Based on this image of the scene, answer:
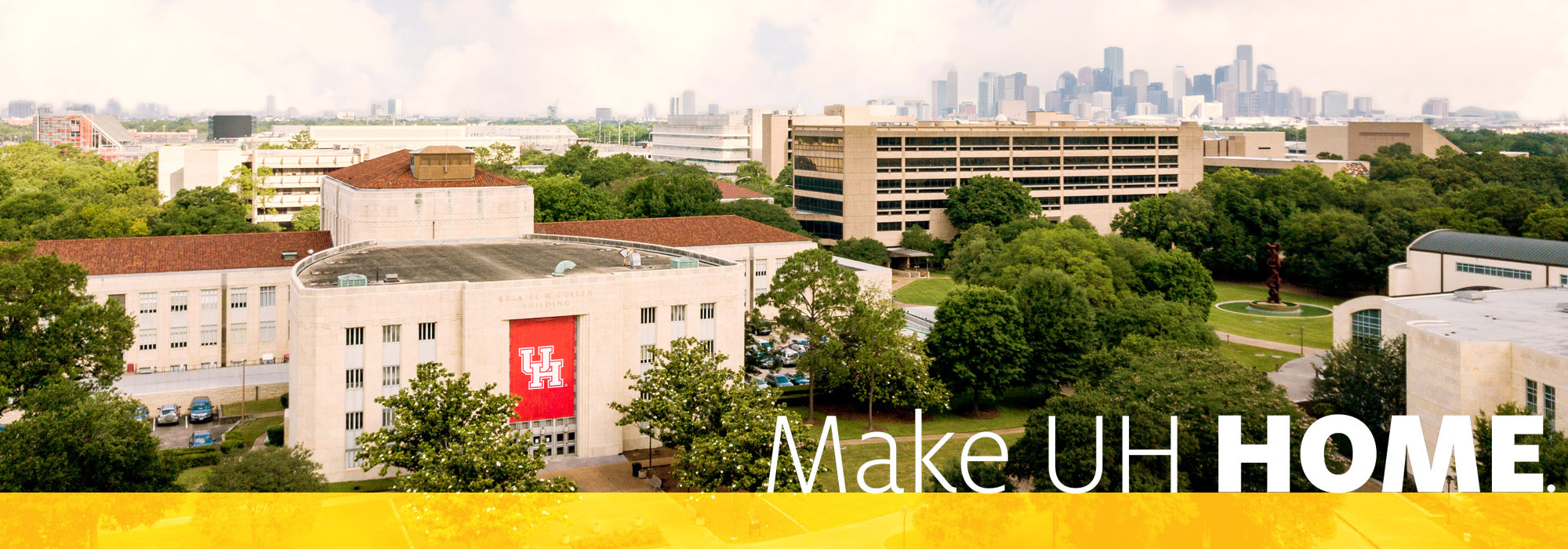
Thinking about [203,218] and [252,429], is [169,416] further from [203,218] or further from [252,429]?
[203,218]

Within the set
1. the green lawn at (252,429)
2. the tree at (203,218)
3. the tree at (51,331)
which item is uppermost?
the tree at (203,218)

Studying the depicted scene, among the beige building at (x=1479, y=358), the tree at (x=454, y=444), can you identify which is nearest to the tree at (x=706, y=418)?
the tree at (x=454, y=444)

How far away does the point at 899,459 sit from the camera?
2088 inches

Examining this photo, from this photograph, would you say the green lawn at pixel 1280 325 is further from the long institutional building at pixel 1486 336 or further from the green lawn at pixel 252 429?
the green lawn at pixel 252 429

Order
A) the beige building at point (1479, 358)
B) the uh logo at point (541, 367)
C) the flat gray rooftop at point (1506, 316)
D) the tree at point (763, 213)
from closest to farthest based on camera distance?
the beige building at point (1479, 358) → the flat gray rooftop at point (1506, 316) → the uh logo at point (541, 367) → the tree at point (763, 213)

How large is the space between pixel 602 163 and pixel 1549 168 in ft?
386

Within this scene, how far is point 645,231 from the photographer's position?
84.2 metres

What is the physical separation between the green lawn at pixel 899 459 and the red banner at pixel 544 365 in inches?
458

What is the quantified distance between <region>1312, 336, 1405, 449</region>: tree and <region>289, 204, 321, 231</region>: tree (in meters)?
86.0

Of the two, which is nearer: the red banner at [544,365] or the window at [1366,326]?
the red banner at [544,365]

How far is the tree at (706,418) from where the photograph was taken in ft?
139

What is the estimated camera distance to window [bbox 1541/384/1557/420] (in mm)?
42500

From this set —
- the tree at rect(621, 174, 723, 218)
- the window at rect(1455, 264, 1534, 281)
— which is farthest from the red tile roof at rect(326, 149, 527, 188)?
the window at rect(1455, 264, 1534, 281)

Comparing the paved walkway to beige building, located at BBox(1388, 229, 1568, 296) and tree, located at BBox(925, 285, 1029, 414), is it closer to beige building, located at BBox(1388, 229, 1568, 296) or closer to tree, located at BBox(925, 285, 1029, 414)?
beige building, located at BBox(1388, 229, 1568, 296)
